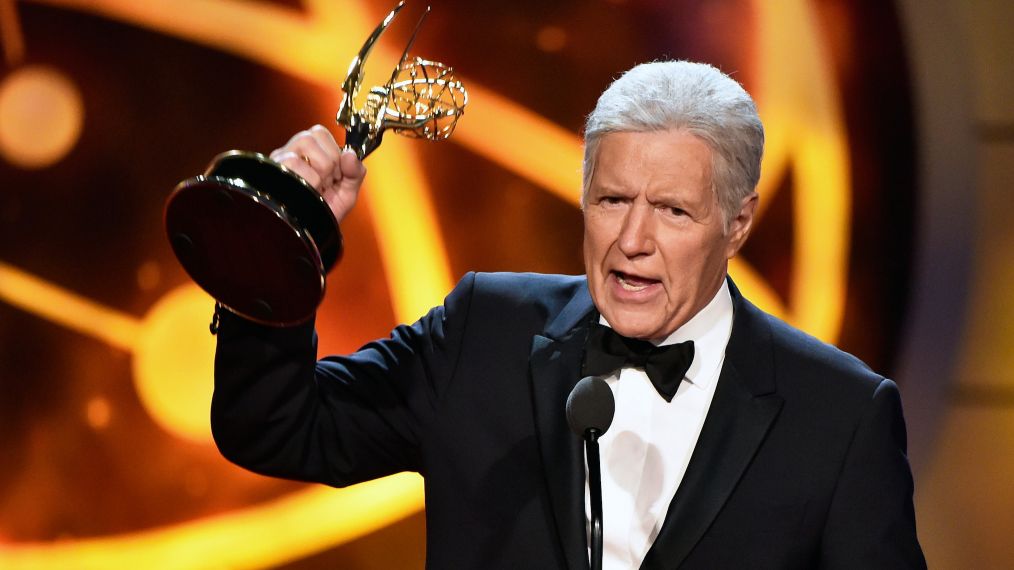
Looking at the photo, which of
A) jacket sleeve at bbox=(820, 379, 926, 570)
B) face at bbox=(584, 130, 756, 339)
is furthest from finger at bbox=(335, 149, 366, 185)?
jacket sleeve at bbox=(820, 379, 926, 570)

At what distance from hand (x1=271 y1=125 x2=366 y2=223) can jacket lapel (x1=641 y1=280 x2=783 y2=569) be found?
0.65 meters

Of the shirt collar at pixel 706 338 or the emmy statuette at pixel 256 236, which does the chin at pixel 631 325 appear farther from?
the emmy statuette at pixel 256 236

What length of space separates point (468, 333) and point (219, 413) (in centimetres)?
44

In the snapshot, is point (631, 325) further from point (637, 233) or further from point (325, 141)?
point (325, 141)

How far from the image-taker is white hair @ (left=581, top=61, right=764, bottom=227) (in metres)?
1.60

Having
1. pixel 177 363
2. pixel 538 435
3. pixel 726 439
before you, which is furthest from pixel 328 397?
pixel 177 363

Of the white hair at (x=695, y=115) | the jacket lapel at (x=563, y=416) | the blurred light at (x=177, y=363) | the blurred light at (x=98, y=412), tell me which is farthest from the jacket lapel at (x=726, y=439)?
the blurred light at (x=98, y=412)

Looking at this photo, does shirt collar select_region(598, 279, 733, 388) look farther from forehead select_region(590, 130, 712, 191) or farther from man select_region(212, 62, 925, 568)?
forehead select_region(590, 130, 712, 191)

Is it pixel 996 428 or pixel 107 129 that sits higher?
pixel 107 129

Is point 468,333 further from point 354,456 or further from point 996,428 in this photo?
point 996,428

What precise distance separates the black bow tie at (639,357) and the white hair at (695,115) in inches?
9.5

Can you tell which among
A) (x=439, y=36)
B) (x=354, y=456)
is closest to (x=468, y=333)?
(x=354, y=456)

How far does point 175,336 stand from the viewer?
133 inches

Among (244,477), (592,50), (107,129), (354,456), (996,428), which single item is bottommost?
(244,477)
